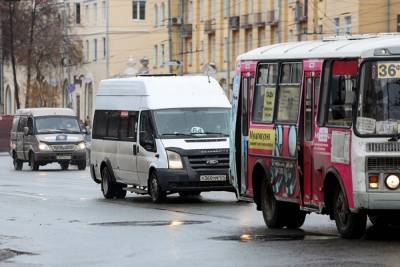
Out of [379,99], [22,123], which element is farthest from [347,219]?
[22,123]

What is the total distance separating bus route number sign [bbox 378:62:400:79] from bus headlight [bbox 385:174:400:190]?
1.13 m

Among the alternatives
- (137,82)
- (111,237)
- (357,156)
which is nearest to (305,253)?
(357,156)

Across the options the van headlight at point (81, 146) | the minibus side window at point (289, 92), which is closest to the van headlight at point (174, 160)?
the minibus side window at point (289, 92)

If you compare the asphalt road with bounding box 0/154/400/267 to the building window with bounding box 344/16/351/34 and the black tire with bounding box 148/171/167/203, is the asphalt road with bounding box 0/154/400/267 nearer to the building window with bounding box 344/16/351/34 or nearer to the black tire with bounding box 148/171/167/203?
the black tire with bounding box 148/171/167/203

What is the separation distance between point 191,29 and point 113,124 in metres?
66.2

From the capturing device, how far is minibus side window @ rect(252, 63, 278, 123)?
1980 centimetres

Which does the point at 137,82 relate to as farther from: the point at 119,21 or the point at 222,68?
the point at 119,21

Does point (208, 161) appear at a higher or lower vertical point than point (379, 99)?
lower

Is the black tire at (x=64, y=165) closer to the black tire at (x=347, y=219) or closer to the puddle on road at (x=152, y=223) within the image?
the puddle on road at (x=152, y=223)

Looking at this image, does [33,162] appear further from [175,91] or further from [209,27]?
[209,27]

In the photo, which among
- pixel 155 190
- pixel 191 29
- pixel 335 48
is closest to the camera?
pixel 335 48

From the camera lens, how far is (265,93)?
795 inches

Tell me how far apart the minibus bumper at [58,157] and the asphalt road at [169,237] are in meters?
19.3

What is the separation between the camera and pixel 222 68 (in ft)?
290
